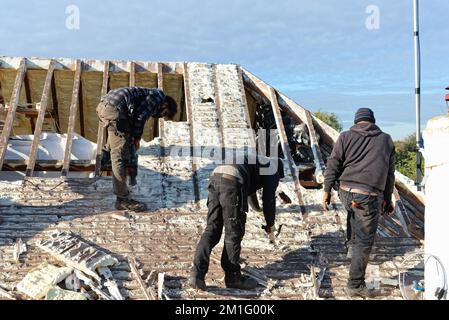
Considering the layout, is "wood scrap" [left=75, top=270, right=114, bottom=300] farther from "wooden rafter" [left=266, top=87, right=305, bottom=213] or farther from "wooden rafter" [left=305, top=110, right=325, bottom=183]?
"wooden rafter" [left=305, top=110, right=325, bottom=183]

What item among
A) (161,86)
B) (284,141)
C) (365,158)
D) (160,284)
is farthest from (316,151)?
(160,284)

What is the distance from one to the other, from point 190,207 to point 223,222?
1455 millimetres

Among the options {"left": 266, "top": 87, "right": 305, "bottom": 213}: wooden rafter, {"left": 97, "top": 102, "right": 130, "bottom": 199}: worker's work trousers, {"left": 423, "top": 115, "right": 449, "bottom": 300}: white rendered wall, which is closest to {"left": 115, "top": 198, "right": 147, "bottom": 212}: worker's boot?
{"left": 97, "top": 102, "right": 130, "bottom": 199}: worker's work trousers

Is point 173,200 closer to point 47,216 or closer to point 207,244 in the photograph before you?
point 47,216

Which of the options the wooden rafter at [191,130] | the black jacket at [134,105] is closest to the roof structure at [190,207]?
the wooden rafter at [191,130]

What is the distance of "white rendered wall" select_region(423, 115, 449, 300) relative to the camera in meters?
3.26

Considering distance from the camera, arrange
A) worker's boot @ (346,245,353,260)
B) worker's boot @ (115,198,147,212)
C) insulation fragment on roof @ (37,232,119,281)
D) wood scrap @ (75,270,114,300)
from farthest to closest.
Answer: worker's boot @ (115,198,147,212)
worker's boot @ (346,245,353,260)
insulation fragment on roof @ (37,232,119,281)
wood scrap @ (75,270,114,300)

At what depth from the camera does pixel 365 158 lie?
3770 mm

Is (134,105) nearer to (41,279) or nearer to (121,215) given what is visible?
(121,215)

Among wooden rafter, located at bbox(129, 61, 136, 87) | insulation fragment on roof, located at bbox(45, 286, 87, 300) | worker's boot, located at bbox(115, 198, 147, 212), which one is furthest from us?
wooden rafter, located at bbox(129, 61, 136, 87)

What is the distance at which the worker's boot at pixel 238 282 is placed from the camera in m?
3.79

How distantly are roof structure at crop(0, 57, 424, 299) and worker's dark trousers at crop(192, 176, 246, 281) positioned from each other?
0.26 m
